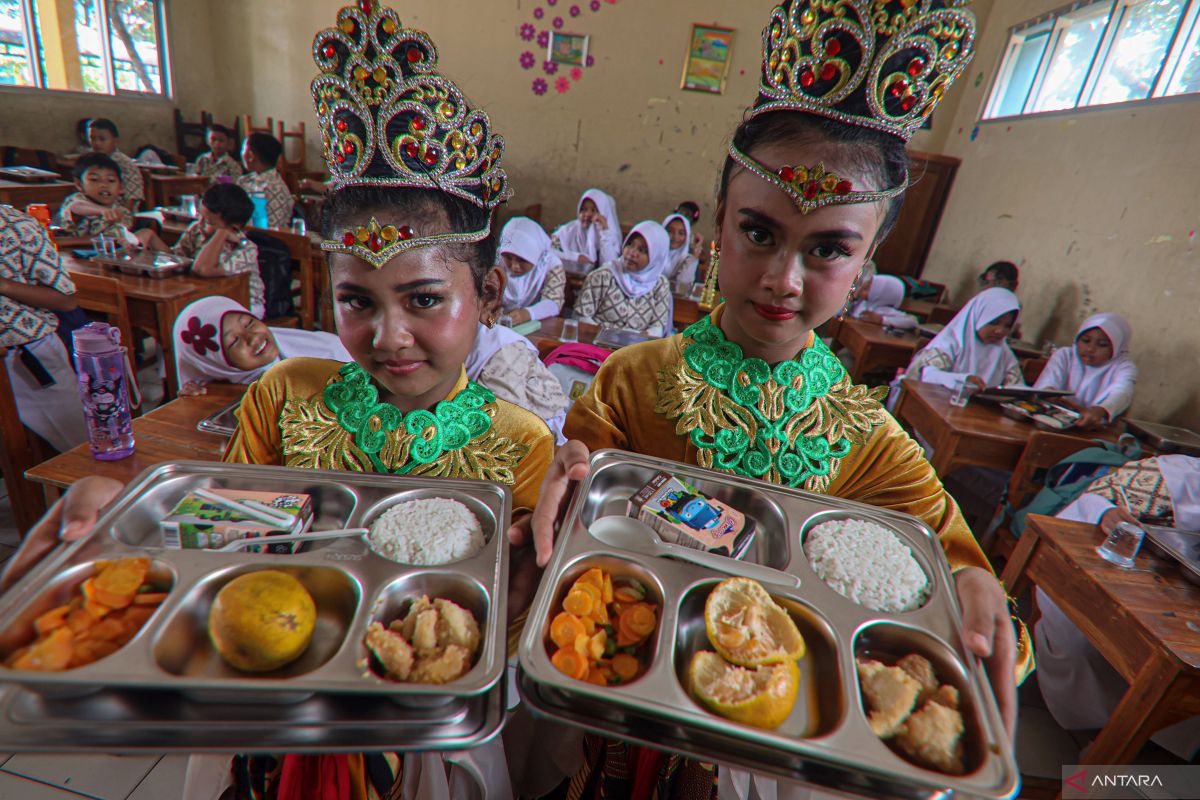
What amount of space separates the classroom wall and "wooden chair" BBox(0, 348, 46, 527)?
5883 mm

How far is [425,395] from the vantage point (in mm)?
1195

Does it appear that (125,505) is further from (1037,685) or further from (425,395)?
→ (1037,685)

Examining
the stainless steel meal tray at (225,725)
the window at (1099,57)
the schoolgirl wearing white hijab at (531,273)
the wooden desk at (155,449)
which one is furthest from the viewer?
the schoolgirl wearing white hijab at (531,273)

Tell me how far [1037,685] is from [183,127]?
1158 cm

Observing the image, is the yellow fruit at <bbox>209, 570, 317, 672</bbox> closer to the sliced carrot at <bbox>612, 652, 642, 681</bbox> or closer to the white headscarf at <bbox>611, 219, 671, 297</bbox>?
the sliced carrot at <bbox>612, 652, 642, 681</bbox>

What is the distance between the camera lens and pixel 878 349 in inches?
172

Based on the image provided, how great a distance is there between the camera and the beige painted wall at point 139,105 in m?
6.65

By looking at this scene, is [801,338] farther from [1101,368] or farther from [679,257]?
[679,257]

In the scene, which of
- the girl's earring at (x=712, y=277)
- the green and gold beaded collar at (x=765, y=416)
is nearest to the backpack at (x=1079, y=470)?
the girl's earring at (x=712, y=277)

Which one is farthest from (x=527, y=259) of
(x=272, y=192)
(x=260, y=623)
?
(x=260, y=623)

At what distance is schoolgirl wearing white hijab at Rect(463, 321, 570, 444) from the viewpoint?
2.24 meters

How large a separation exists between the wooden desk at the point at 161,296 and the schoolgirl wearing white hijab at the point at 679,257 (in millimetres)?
3896

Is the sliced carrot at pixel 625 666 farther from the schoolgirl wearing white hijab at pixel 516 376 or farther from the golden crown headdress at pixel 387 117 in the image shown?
the schoolgirl wearing white hijab at pixel 516 376

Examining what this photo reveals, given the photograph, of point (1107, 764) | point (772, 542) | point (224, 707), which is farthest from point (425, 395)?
point (1107, 764)
